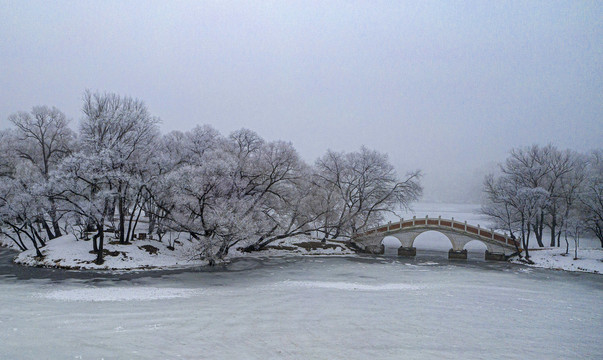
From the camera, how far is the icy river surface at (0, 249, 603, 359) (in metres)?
15.3

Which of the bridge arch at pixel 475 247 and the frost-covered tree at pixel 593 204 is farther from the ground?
the frost-covered tree at pixel 593 204

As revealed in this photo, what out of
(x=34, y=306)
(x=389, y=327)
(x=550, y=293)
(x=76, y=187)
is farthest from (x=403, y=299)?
(x=76, y=187)

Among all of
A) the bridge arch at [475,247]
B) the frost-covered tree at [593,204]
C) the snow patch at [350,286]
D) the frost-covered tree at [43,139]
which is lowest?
the snow patch at [350,286]

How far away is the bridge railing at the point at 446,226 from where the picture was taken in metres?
51.9

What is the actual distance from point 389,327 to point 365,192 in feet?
126

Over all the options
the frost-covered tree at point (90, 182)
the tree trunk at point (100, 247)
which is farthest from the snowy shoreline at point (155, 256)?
the frost-covered tree at point (90, 182)

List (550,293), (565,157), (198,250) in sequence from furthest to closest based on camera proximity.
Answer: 1. (565,157)
2. (198,250)
3. (550,293)

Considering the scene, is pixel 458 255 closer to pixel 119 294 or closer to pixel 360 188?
pixel 360 188

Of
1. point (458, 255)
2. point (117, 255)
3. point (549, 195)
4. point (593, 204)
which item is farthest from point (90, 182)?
point (593, 204)

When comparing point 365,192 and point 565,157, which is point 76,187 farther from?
point 565,157

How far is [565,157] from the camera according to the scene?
54.8m

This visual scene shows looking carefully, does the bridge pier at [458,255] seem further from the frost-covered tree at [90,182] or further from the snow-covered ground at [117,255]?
the frost-covered tree at [90,182]

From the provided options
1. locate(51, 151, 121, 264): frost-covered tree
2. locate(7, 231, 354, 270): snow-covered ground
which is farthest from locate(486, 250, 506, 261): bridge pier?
locate(51, 151, 121, 264): frost-covered tree

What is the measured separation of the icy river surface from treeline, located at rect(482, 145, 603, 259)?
11525mm
